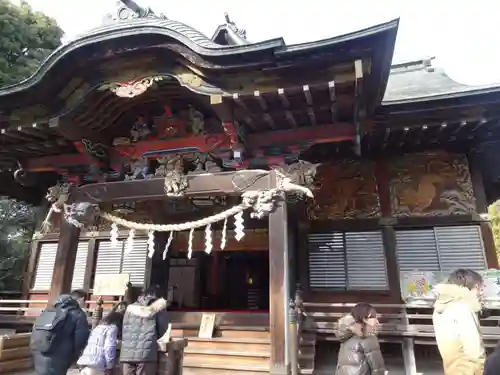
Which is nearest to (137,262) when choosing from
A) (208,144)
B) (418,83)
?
(208,144)

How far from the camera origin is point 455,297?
3105 mm

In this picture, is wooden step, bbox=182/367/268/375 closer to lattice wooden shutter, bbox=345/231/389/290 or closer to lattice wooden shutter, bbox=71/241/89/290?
lattice wooden shutter, bbox=345/231/389/290

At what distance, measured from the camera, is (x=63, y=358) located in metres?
4.20

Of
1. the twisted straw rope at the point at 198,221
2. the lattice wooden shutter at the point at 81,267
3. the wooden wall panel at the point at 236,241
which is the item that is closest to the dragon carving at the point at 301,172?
the twisted straw rope at the point at 198,221

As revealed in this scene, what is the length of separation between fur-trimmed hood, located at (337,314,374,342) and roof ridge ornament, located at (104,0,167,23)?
5525 millimetres

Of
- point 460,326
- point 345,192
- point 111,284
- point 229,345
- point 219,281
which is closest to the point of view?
point 460,326

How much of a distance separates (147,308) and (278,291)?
6.02ft

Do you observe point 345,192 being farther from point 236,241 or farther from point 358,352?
point 358,352

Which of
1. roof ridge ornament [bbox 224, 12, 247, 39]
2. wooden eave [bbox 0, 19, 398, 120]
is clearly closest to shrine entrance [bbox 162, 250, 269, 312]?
wooden eave [bbox 0, 19, 398, 120]

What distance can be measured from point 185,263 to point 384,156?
6666 millimetres

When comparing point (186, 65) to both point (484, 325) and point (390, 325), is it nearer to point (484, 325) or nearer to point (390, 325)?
point (390, 325)

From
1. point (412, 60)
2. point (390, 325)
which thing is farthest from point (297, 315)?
point (412, 60)

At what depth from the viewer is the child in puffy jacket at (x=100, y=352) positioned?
4477 mm

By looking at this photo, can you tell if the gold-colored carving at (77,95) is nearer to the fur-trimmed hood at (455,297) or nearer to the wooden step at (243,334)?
the wooden step at (243,334)
